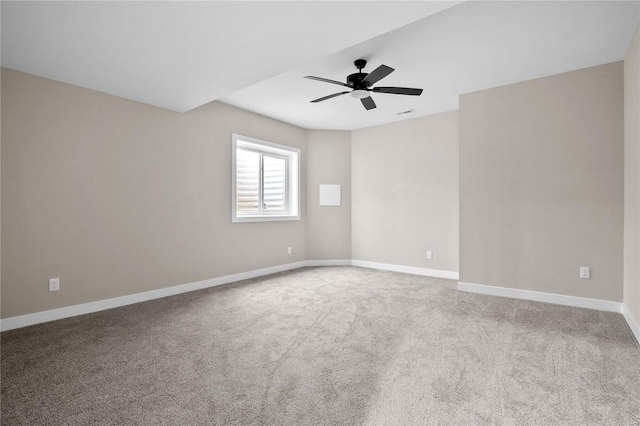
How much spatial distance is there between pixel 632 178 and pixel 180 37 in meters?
4.10

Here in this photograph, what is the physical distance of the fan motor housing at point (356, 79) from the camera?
3305 millimetres

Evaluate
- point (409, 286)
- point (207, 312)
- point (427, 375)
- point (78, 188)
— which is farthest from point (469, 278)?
point (78, 188)

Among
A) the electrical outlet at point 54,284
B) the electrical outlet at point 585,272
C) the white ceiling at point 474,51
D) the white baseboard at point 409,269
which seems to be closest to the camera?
the white ceiling at point 474,51

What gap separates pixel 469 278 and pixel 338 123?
11.2ft

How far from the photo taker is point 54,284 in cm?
316

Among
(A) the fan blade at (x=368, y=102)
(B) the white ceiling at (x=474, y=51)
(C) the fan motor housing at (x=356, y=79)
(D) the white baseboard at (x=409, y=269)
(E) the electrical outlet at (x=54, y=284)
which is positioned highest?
(B) the white ceiling at (x=474, y=51)

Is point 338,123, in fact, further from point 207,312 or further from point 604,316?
point 604,316

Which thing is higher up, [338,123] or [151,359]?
[338,123]

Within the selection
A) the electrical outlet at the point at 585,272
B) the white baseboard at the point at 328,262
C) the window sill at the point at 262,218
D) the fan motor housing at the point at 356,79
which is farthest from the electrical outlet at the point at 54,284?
the electrical outlet at the point at 585,272

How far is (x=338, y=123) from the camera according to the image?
582 centimetres

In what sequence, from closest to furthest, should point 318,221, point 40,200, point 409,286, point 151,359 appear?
point 151,359, point 40,200, point 409,286, point 318,221

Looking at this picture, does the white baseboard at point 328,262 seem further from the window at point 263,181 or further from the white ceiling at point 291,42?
the white ceiling at point 291,42

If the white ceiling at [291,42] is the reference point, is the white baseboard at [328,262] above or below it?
below

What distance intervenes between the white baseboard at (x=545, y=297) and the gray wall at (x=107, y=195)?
11.1 ft
